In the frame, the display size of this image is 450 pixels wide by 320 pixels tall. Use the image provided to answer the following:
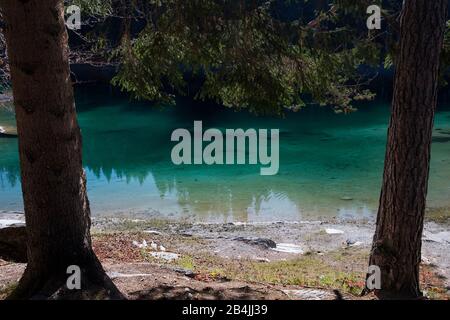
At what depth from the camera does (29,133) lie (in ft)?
13.8

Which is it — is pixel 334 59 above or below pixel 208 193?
above

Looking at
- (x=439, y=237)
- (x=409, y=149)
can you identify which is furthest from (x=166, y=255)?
(x=439, y=237)

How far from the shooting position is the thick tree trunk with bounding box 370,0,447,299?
4.88m

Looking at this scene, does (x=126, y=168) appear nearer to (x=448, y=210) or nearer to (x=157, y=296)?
(x=448, y=210)

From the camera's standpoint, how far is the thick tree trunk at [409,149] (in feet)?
16.0

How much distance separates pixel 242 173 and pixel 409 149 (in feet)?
52.4

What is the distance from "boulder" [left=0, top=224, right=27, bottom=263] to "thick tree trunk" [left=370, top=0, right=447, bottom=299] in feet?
15.6

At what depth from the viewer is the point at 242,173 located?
21.1 m

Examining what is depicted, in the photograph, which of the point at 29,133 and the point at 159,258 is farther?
the point at 159,258

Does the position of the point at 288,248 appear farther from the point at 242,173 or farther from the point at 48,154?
the point at 242,173

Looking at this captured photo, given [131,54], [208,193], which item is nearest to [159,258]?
[131,54]

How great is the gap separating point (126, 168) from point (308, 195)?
29.1 ft

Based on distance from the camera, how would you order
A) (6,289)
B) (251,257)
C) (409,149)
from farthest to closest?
1. (251,257)
2. (409,149)
3. (6,289)

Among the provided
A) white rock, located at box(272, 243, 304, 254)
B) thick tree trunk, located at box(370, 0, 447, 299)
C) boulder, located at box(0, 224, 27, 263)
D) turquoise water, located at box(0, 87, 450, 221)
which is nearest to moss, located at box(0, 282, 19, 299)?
boulder, located at box(0, 224, 27, 263)
